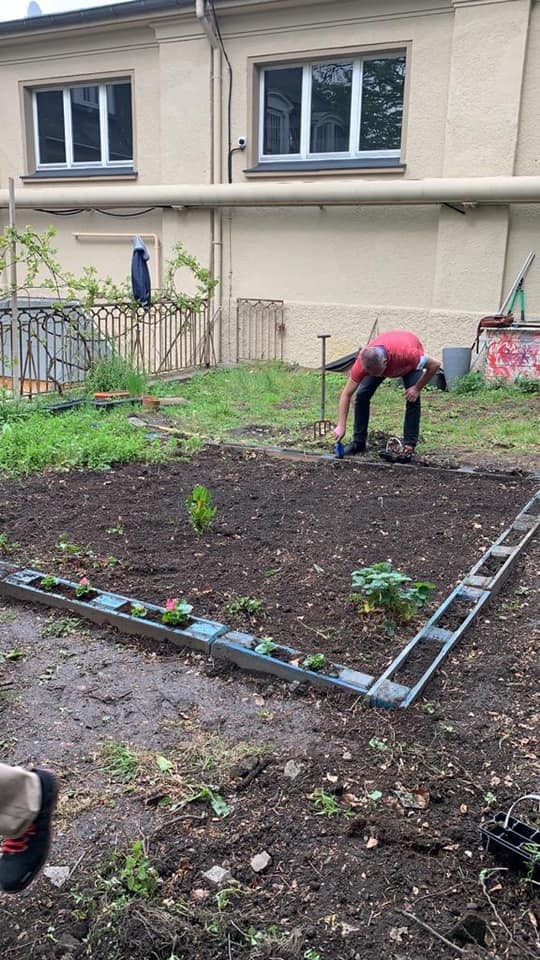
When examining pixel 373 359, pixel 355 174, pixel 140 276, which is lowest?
pixel 373 359

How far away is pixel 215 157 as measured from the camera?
11.6m

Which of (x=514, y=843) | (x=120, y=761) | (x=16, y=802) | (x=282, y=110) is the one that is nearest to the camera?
(x=16, y=802)

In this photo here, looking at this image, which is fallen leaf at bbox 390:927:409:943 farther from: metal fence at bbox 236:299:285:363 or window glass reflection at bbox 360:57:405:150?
window glass reflection at bbox 360:57:405:150

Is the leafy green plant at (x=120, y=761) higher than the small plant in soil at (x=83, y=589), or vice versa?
the small plant in soil at (x=83, y=589)

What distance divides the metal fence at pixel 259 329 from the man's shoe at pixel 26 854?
34.0 feet

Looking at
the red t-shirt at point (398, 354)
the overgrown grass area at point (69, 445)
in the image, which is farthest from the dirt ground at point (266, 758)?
the red t-shirt at point (398, 354)

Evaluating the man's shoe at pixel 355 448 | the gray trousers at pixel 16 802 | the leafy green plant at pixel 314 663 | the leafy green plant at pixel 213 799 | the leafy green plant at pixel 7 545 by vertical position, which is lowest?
the leafy green plant at pixel 7 545

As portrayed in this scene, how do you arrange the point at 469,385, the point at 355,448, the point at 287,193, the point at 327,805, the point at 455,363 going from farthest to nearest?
the point at 287,193
the point at 455,363
the point at 469,385
the point at 355,448
the point at 327,805

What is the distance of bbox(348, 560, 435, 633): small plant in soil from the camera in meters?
3.20

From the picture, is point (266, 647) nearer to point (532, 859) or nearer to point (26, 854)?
point (532, 859)

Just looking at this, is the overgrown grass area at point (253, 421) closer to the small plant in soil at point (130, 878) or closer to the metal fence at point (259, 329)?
the metal fence at point (259, 329)

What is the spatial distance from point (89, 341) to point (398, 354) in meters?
4.56

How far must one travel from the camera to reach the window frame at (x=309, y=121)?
10352mm

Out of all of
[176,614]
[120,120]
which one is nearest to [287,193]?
[120,120]
